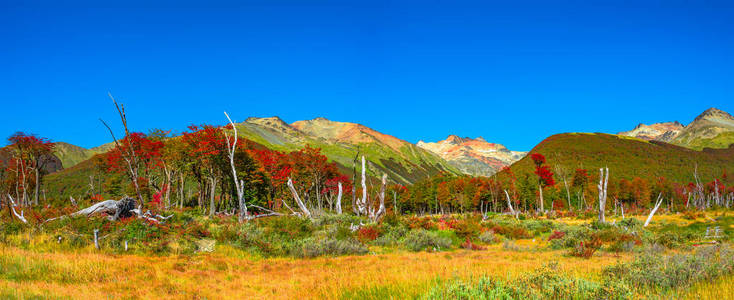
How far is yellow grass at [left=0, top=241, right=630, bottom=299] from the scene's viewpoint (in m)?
6.88

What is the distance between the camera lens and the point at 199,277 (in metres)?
8.98

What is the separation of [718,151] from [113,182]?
241m

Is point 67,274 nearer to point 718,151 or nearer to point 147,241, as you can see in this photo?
point 147,241

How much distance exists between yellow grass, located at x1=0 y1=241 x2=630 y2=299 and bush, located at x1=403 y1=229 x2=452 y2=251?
16.5 ft

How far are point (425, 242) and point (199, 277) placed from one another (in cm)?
1047

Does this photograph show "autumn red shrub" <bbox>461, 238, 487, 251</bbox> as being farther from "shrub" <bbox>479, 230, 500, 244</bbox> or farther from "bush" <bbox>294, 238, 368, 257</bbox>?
"bush" <bbox>294, 238, 368, 257</bbox>

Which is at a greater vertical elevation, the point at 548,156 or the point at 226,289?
the point at 548,156

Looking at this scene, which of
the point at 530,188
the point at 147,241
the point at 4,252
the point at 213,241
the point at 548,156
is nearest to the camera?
the point at 4,252

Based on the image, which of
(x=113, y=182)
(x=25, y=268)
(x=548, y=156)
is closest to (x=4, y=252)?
(x=25, y=268)

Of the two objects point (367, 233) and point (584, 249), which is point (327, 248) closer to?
point (367, 233)

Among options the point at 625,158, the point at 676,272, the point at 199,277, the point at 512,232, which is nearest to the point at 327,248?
the point at 199,277

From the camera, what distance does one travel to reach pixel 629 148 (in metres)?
124

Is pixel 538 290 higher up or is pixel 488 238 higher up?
pixel 538 290

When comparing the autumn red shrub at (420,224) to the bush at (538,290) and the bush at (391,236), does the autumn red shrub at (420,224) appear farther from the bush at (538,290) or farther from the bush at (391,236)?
the bush at (538,290)
